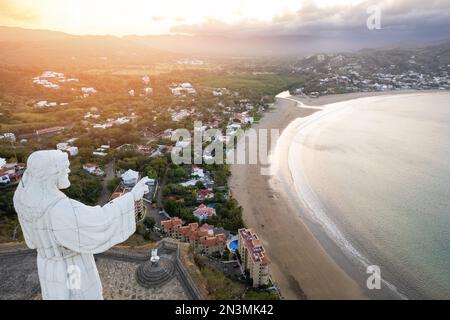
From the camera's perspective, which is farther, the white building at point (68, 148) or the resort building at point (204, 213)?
the white building at point (68, 148)

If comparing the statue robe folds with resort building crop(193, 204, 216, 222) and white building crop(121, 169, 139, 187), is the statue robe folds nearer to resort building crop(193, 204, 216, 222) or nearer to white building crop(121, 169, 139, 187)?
resort building crop(193, 204, 216, 222)

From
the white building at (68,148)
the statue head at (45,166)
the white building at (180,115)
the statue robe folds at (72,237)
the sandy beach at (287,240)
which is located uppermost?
the statue head at (45,166)

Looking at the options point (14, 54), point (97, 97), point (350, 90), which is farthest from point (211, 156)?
point (14, 54)

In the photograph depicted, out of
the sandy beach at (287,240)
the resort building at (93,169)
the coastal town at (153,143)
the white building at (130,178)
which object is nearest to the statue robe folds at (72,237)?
the coastal town at (153,143)

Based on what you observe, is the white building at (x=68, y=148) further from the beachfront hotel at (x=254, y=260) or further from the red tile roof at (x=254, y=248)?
the beachfront hotel at (x=254, y=260)

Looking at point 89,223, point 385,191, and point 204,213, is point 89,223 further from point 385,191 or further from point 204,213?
point 385,191

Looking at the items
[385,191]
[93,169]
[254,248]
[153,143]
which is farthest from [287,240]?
[153,143]
